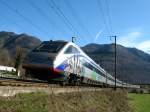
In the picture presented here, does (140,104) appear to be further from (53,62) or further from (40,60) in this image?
(53,62)

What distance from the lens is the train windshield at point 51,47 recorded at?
24.9m

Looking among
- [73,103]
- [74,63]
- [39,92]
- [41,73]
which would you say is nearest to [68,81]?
[74,63]

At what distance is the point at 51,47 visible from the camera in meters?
25.5

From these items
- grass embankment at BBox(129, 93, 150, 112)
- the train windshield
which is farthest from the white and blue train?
grass embankment at BBox(129, 93, 150, 112)

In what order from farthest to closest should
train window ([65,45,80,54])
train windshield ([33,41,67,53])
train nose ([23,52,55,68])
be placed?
train window ([65,45,80,54]), train windshield ([33,41,67,53]), train nose ([23,52,55,68])

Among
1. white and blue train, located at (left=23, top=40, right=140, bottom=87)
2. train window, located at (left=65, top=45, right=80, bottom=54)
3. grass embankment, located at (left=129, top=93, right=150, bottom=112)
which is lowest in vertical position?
grass embankment, located at (left=129, top=93, right=150, bottom=112)

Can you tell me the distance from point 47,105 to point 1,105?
2760 millimetres

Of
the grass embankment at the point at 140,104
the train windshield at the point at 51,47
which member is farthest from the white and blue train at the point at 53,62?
the grass embankment at the point at 140,104

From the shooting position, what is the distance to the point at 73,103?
17172 millimetres

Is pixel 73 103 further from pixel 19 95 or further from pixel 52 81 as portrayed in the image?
pixel 52 81

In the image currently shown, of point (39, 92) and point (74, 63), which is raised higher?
point (74, 63)

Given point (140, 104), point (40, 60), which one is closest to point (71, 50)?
point (40, 60)

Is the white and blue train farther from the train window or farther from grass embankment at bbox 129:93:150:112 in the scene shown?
grass embankment at bbox 129:93:150:112

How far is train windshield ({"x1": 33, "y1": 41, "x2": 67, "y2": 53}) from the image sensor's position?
24938 millimetres
